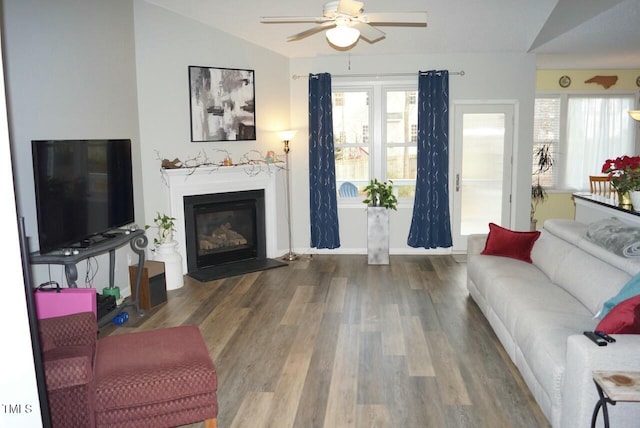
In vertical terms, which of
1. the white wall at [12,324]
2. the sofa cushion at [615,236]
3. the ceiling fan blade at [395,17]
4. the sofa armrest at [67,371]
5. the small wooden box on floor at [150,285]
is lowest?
the small wooden box on floor at [150,285]

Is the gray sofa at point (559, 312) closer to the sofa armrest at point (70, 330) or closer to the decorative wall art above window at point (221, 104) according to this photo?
the sofa armrest at point (70, 330)

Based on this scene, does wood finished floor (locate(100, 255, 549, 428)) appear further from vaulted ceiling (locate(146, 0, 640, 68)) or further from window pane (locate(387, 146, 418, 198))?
vaulted ceiling (locate(146, 0, 640, 68))

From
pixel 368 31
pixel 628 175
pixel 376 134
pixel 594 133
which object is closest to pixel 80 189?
pixel 368 31

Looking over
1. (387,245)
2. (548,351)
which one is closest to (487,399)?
(548,351)

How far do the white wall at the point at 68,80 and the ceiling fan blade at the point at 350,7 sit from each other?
228 cm

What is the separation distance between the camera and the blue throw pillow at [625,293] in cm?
297

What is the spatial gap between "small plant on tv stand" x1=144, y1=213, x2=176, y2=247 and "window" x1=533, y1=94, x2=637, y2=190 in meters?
5.93

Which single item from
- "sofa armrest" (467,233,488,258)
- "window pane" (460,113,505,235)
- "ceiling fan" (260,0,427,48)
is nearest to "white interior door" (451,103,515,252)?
"window pane" (460,113,505,235)

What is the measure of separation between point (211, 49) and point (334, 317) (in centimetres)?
340

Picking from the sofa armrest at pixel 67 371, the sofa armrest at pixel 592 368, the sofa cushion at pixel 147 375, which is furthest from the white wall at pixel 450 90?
the sofa armrest at pixel 67 371

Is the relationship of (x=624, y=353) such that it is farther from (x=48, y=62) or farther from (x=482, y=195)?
(x=482, y=195)

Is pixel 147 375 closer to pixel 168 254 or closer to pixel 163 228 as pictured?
pixel 168 254

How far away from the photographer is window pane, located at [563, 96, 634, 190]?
846 centimetres

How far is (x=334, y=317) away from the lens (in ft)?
15.5
